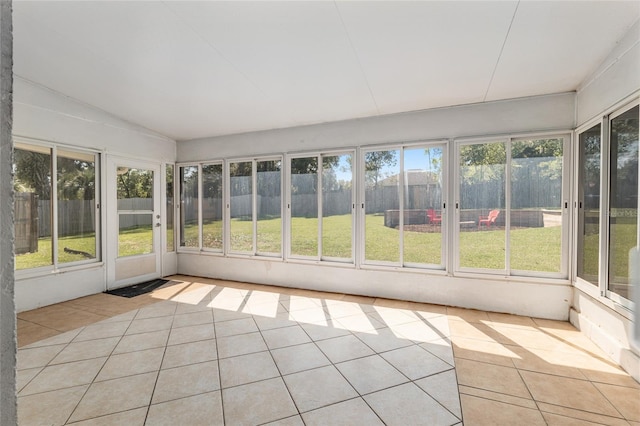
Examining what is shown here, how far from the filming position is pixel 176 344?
2.75 metres

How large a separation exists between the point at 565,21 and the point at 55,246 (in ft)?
20.1

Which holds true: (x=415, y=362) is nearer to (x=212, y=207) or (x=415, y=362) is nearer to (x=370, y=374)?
(x=370, y=374)

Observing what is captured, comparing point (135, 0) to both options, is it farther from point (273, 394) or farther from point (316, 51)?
point (273, 394)

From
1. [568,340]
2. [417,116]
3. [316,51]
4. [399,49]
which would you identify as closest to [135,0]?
[316,51]

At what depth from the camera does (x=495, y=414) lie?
6.01 ft

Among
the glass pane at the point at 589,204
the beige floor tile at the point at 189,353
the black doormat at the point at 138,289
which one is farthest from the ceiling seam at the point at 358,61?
the black doormat at the point at 138,289

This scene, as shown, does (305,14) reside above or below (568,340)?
above

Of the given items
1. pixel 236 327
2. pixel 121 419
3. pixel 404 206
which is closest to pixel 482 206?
pixel 404 206

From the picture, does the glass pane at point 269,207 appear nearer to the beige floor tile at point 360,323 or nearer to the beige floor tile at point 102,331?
the beige floor tile at point 360,323

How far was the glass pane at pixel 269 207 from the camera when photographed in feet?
15.8

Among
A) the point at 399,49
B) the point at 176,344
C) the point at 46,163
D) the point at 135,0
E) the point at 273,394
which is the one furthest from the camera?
the point at 46,163

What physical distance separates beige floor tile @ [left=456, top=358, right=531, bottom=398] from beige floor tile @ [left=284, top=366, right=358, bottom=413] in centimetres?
90

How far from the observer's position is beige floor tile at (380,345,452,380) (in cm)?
228

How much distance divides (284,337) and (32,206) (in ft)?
12.4
